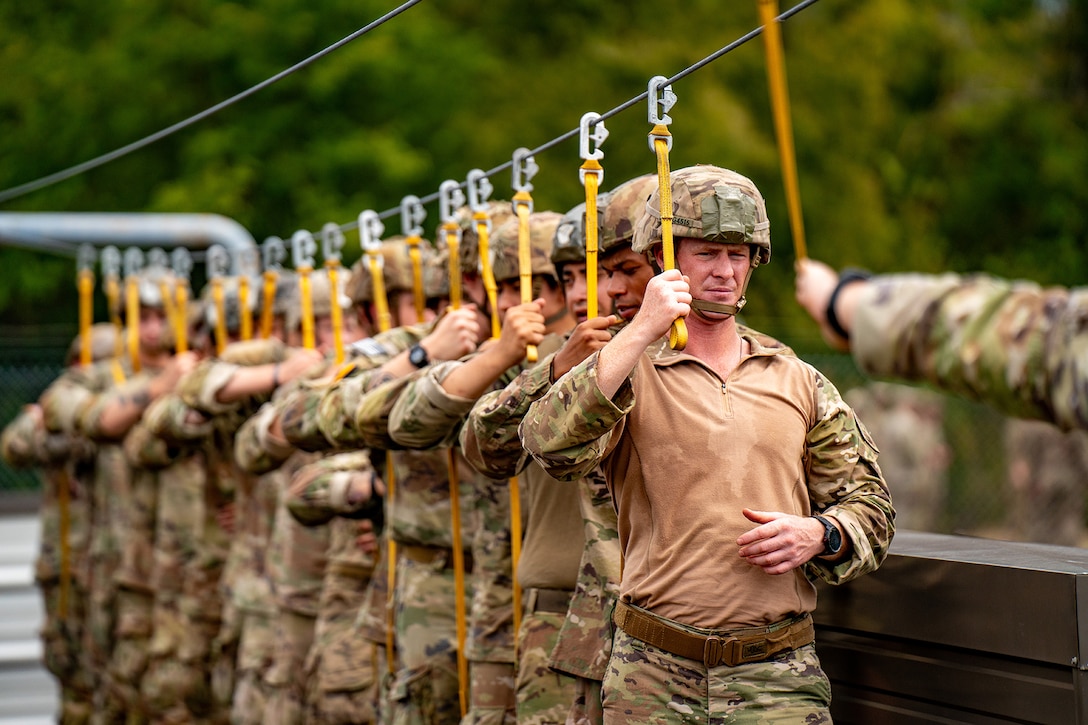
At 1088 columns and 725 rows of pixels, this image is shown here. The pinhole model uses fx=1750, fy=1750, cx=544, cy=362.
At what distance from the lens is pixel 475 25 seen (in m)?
23.7

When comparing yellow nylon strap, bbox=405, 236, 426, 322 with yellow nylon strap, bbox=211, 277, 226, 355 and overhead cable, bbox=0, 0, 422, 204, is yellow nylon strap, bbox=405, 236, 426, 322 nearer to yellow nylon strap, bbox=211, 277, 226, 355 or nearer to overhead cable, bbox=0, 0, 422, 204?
overhead cable, bbox=0, 0, 422, 204

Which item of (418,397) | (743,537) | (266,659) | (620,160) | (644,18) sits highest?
(644,18)

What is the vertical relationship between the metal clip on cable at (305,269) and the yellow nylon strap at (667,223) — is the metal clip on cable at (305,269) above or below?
above

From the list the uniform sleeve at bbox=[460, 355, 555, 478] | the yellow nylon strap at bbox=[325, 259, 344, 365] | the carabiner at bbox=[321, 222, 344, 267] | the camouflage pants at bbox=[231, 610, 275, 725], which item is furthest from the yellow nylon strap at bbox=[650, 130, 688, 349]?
the camouflage pants at bbox=[231, 610, 275, 725]

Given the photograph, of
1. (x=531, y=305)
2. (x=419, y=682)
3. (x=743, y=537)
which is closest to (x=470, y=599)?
(x=419, y=682)

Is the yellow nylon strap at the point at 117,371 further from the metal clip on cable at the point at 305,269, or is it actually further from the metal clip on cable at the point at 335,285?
the metal clip on cable at the point at 335,285

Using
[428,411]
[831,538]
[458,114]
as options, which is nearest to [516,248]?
[428,411]

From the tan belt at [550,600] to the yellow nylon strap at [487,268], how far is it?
1004 millimetres

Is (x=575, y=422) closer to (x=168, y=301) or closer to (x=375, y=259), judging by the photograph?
(x=375, y=259)

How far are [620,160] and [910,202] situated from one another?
7.37 m

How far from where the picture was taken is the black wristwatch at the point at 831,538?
4.43 meters

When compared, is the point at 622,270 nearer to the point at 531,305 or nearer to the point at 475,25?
the point at 531,305

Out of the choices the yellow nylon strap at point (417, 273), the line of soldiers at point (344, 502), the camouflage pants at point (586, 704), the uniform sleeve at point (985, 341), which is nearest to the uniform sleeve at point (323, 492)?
the line of soldiers at point (344, 502)

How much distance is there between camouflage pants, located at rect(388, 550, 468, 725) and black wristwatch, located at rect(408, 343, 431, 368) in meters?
0.78
